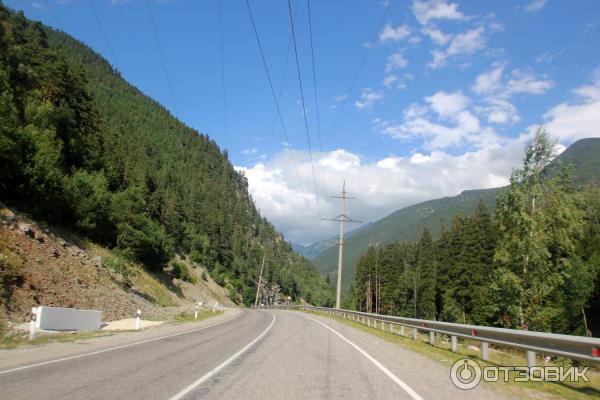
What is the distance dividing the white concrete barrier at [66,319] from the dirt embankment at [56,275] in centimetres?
146

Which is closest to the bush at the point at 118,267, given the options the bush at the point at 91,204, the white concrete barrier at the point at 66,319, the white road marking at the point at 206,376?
the bush at the point at 91,204

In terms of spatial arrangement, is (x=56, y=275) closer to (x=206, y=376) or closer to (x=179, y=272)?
(x=206, y=376)

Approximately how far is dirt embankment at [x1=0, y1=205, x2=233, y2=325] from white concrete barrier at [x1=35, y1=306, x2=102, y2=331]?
1455 mm

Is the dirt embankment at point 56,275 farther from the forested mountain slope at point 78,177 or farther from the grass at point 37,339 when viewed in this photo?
the forested mountain slope at point 78,177

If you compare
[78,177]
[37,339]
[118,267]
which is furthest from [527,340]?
[78,177]

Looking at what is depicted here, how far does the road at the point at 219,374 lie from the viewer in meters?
6.62

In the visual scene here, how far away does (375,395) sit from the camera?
6.77 metres

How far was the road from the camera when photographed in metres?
6.62

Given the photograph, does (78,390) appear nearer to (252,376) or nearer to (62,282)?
(252,376)

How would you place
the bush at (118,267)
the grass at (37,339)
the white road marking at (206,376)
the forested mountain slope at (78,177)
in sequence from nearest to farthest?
the white road marking at (206,376) → the grass at (37,339) → the forested mountain slope at (78,177) → the bush at (118,267)

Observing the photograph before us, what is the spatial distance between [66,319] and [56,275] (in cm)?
649

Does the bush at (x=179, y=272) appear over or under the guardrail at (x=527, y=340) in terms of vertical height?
over

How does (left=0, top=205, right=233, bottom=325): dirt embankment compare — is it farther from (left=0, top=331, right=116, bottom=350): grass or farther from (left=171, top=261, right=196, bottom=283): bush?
(left=171, top=261, right=196, bottom=283): bush

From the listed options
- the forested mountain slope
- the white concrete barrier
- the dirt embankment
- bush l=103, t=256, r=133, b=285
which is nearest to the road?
the white concrete barrier
